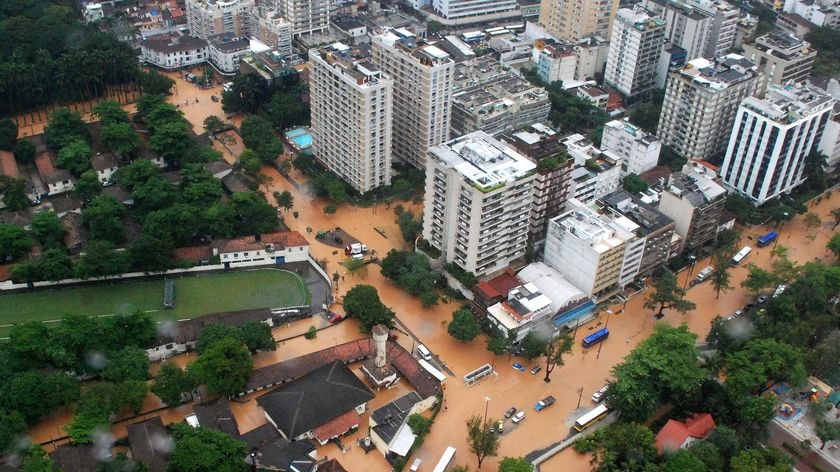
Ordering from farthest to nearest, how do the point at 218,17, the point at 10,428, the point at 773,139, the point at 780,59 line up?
1. the point at 218,17
2. the point at 780,59
3. the point at 773,139
4. the point at 10,428

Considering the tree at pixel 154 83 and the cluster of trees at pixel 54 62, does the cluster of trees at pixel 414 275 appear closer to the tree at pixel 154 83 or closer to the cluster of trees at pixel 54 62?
the tree at pixel 154 83

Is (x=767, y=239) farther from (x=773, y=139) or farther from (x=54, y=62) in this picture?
(x=54, y=62)

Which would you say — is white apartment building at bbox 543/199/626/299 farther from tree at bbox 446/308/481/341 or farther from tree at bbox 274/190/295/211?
tree at bbox 274/190/295/211

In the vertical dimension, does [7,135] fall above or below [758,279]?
above

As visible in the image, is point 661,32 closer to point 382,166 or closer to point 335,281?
point 382,166

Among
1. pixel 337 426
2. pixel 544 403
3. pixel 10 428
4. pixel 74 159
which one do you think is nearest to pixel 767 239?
pixel 544 403

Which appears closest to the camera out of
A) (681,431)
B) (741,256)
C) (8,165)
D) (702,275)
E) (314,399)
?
(681,431)

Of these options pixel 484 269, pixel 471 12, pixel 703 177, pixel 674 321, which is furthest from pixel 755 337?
pixel 471 12
